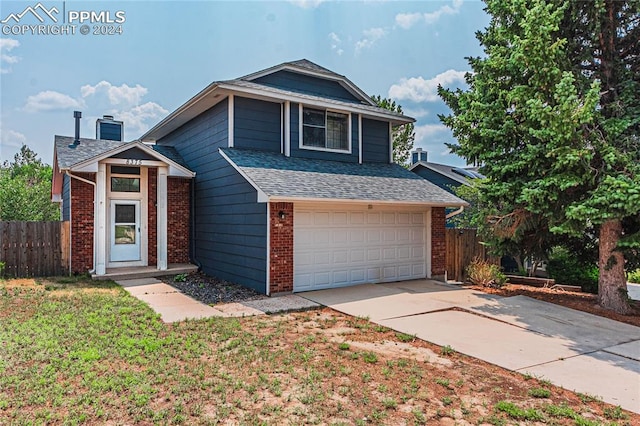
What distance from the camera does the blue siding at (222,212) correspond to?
893 cm

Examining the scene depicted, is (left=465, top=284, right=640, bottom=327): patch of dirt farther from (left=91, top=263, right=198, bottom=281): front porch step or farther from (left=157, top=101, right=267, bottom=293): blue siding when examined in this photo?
(left=91, top=263, right=198, bottom=281): front porch step

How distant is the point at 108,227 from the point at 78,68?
16.2 ft

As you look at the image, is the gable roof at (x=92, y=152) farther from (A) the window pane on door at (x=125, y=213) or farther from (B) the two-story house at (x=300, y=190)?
(A) the window pane on door at (x=125, y=213)

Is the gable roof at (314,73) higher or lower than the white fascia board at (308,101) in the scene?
higher

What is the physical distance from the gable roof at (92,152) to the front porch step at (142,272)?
273 cm

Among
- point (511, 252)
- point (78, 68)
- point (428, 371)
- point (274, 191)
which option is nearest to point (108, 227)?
point (78, 68)

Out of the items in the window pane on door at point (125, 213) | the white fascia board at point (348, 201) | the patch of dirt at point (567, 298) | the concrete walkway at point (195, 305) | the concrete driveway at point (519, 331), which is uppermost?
the white fascia board at point (348, 201)

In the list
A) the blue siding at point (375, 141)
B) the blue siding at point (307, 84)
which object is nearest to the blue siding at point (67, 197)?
the blue siding at point (307, 84)

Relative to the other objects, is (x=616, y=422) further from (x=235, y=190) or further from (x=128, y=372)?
(x=235, y=190)

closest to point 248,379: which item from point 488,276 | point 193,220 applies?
point 488,276

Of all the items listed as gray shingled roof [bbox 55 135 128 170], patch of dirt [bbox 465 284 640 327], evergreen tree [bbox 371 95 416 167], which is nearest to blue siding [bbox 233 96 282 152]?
gray shingled roof [bbox 55 135 128 170]

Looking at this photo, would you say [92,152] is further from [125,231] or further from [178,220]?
[178,220]

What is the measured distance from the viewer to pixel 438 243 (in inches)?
452

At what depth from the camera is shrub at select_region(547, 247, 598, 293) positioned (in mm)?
10789
